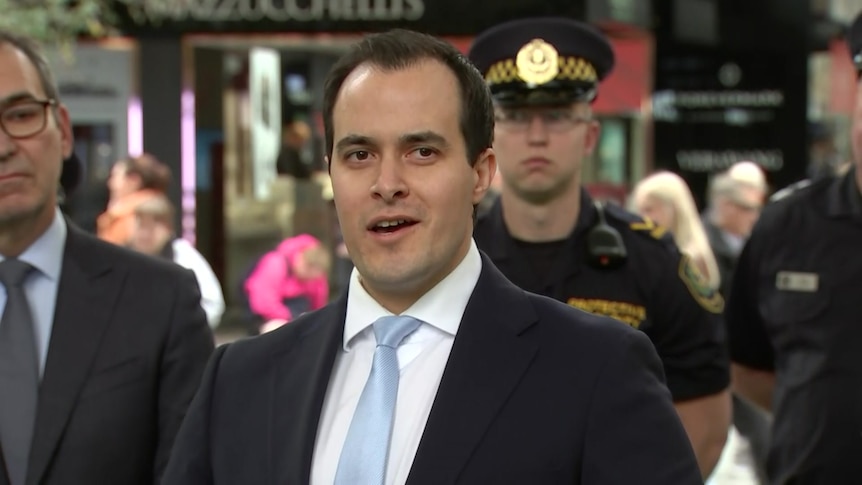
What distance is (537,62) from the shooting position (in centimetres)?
400

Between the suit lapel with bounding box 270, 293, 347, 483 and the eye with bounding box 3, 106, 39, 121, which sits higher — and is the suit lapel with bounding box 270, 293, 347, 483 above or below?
below

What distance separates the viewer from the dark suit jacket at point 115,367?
3.03m

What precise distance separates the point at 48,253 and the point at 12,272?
11cm

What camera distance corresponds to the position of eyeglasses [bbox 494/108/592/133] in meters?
3.93

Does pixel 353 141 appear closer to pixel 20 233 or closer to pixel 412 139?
pixel 412 139

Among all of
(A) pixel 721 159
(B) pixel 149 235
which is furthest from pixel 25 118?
(A) pixel 721 159

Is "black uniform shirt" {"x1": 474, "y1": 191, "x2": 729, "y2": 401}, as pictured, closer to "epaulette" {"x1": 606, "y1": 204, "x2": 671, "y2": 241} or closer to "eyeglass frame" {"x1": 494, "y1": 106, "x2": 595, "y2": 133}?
"epaulette" {"x1": 606, "y1": 204, "x2": 671, "y2": 241}

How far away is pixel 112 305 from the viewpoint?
10.5ft

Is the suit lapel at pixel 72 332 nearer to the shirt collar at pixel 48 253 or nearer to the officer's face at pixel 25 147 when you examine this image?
the shirt collar at pixel 48 253

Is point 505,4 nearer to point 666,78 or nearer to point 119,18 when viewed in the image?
point 666,78

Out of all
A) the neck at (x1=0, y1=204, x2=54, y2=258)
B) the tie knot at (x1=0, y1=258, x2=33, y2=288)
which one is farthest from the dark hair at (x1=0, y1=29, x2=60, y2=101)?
the tie knot at (x1=0, y1=258, x2=33, y2=288)

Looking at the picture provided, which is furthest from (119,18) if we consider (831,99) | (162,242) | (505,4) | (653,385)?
(653,385)

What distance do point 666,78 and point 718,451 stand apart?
1235 centimetres

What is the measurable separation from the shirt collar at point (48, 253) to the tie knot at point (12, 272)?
0.03m
